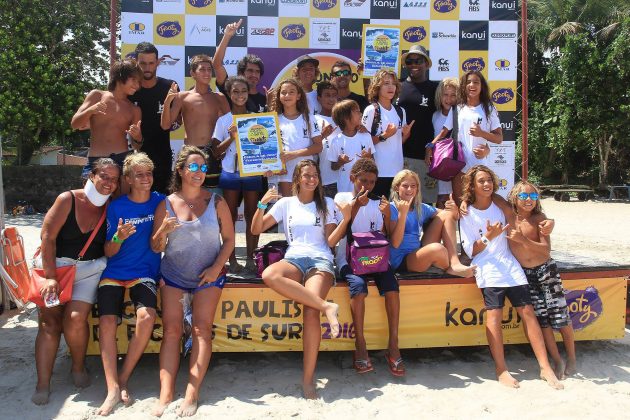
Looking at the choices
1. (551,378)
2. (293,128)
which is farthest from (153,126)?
(551,378)

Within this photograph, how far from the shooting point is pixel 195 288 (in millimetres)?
3609

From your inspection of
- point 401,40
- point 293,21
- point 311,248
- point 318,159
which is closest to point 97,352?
point 311,248

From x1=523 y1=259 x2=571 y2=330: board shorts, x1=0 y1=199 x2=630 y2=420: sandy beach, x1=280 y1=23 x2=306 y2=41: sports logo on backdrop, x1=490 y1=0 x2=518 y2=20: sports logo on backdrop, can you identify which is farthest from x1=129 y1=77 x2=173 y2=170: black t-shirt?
x1=490 y1=0 x2=518 y2=20: sports logo on backdrop

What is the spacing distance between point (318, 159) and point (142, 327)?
2.12m

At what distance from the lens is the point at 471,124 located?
4625 millimetres

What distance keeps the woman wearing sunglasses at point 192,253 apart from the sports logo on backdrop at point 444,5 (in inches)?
160

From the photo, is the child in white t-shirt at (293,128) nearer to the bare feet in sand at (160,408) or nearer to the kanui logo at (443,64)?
the bare feet in sand at (160,408)

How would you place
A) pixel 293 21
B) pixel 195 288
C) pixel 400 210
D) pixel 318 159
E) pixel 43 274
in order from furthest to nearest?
pixel 293 21, pixel 318 159, pixel 400 210, pixel 195 288, pixel 43 274

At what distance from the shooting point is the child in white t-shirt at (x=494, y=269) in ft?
12.3

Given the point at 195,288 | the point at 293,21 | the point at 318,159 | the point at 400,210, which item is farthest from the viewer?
the point at 293,21

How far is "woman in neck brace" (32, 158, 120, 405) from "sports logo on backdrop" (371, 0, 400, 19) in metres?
4.09

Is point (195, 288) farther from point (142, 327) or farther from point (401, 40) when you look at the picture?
point (401, 40)

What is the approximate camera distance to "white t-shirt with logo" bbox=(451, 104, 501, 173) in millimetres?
4637

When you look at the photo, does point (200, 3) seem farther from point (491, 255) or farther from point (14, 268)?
point (491, 255)
